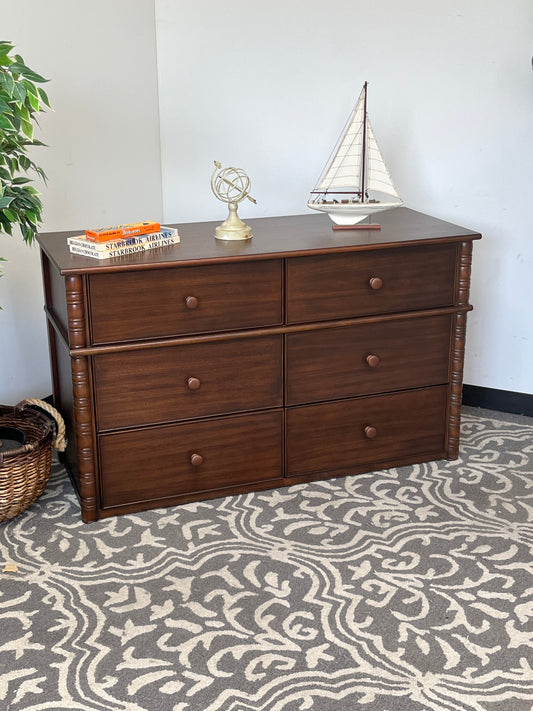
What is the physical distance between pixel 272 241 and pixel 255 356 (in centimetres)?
34

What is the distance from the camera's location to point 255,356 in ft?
7.96

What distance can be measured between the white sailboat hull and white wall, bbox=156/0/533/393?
0.53 meters

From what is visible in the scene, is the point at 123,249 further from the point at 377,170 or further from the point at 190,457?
the point at 377,170

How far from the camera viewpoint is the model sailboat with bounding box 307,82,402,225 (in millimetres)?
2562

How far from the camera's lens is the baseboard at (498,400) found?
10.2 feet

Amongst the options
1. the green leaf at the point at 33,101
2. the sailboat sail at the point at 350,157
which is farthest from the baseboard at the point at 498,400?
the green leaf at the point at 33,101

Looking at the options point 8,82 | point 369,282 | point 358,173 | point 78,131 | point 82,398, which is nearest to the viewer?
point 8,82

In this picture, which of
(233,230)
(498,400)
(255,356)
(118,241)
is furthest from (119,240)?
(498,400)

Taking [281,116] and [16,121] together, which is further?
[281,116]

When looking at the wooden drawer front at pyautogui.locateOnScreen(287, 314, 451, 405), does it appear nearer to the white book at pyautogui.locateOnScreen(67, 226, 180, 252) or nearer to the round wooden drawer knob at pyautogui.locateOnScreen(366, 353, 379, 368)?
the round wooden drawer knob at pyautogui.locateOnScreen(366, 353, 379, 368)

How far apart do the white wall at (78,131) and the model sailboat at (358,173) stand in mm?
872

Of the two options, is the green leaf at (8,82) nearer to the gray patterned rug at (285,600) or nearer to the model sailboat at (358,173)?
the model sailboat at (358,173)

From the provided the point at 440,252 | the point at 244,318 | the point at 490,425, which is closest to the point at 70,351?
the point at 244,318

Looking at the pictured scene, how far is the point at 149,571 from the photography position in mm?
2148
